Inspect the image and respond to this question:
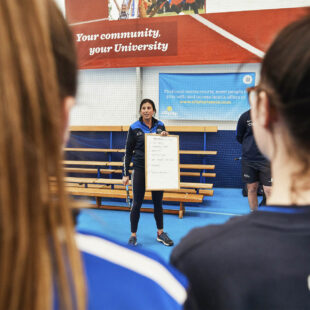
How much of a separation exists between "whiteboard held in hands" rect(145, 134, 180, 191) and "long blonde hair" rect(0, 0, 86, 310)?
2604 millimetres

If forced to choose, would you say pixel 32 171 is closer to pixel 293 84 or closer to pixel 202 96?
pixel 293 84

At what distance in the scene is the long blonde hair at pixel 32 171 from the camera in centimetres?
32

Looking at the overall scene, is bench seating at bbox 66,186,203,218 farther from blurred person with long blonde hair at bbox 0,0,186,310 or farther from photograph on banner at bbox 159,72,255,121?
blurred person with long blonde hair at bbox 0,0,186,310

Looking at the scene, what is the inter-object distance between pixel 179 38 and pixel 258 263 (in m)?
5.08

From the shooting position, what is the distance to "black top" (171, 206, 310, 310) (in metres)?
0.50

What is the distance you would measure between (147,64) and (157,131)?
97.9 inches

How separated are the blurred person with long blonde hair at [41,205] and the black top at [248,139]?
3208 mm

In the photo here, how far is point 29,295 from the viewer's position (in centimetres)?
35

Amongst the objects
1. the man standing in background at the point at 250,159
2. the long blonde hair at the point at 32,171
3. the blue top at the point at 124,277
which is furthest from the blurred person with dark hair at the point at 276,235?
the man standing in background at the point at 250,159

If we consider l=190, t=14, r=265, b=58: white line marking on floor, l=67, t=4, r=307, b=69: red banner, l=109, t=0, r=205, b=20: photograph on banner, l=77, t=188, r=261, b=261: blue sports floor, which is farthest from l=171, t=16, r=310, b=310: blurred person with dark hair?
l=109, t=0, r=205, b=20: photograph on banner

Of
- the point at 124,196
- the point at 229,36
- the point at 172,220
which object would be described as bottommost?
the point at 172,220

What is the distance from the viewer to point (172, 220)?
12.7 feet

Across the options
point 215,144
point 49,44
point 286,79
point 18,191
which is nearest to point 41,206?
point 18,191

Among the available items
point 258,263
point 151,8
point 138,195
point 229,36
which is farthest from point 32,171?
point 151,8
